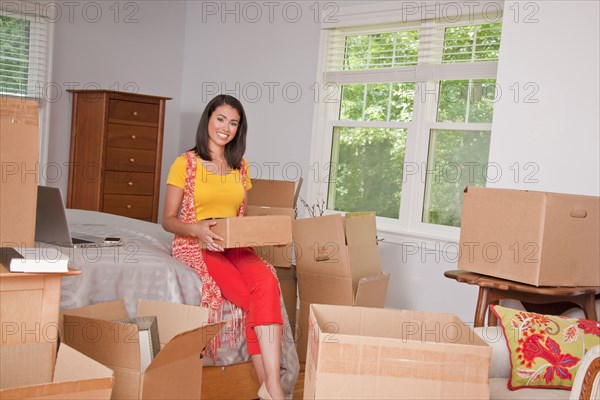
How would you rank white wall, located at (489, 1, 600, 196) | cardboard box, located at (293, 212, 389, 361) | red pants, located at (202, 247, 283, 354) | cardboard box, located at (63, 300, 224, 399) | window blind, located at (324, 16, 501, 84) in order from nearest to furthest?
cardboard box, located at (63, 300, 224, 399)
red pants, located at (202, 247, 283, 354)
white wall, located at (489, 1, 600, 196)
cardboard box, located at (293, 212, 389, 361)
window blind, located at (324, 16, 501, 84)

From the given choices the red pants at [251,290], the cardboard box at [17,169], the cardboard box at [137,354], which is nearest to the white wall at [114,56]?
the red pants at [251,290]

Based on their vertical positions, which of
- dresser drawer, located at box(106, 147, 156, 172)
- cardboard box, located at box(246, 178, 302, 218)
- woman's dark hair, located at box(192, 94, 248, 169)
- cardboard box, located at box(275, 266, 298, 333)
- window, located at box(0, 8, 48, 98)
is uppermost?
window, located at box(0, 8, 48, 98)

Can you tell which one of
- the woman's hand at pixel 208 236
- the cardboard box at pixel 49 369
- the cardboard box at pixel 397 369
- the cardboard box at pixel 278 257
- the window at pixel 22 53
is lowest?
the cardboard box at pixel 49 369

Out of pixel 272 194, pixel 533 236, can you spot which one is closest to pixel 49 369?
pixel 533 236

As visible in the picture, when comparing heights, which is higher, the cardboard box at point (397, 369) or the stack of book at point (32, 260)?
the stack of book at point (32, 260)

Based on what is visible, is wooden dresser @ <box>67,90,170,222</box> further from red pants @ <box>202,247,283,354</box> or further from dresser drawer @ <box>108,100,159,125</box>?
red pants @ <box>202,247,283,354</box>

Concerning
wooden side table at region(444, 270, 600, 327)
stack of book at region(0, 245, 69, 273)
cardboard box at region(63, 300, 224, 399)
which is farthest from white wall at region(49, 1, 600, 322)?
stack of book at region(0, 245, 69, 273)

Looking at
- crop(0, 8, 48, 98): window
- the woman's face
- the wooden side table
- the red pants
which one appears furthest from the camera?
crop(0, 8, 48, 98): window

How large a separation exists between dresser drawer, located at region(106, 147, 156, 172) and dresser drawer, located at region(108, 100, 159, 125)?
221mm

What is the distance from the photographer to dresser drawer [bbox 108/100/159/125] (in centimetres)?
544

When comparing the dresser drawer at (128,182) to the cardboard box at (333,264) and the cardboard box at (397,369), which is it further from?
the cardboard box at (397,369)

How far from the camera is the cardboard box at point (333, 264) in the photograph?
346 centimetres

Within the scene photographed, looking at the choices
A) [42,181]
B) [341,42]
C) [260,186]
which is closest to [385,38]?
[341,42]

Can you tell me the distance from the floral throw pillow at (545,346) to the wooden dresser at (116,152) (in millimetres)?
3666
